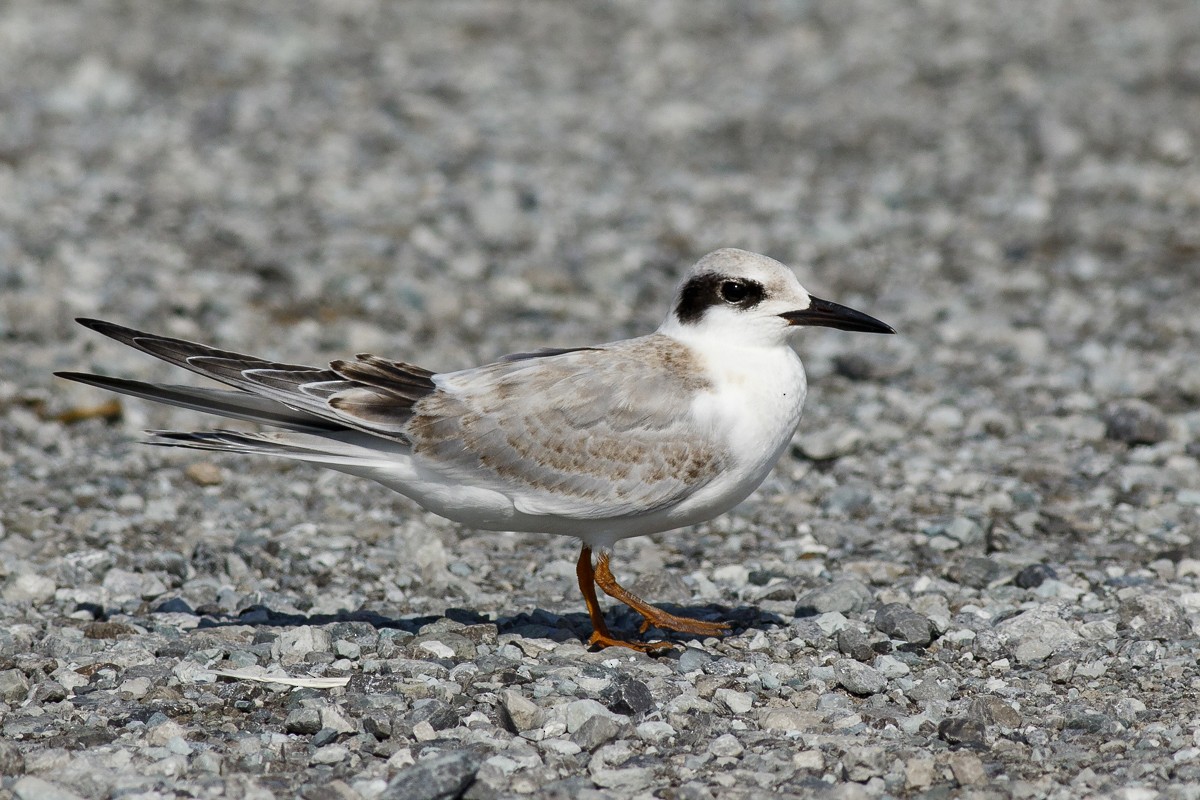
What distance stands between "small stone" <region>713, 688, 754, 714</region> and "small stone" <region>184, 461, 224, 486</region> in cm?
359

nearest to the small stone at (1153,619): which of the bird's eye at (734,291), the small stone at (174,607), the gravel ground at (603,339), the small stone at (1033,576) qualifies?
the gravel ground at (603,339)

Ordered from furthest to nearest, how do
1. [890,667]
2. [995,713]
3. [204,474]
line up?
[204,474] < [890,667] < [995,713]

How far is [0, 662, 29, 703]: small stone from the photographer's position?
512 cm

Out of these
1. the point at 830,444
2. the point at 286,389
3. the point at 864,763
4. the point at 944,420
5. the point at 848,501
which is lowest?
the point at 864,763

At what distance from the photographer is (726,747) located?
4.83 meters

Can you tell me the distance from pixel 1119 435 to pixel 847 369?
1.81 metres

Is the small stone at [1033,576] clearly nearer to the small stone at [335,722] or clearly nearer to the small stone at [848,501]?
the small stone at [848,501]

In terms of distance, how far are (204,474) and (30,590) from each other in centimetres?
172

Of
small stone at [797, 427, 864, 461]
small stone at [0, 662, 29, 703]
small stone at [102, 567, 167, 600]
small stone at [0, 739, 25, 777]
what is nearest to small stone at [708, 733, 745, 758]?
small stone at [0, 739, 25, 777]

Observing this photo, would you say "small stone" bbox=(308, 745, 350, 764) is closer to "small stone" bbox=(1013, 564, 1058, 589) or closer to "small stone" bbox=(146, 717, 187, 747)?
"small stone" bbox=(146, 717, 187, 747)

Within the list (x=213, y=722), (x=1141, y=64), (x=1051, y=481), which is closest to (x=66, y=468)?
(x=213, y=722)

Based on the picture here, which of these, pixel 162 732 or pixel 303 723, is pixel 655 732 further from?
pixel 162 732

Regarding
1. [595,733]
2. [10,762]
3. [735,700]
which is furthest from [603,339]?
[10,762]

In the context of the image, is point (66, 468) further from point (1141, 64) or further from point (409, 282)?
point (1141, 64)
